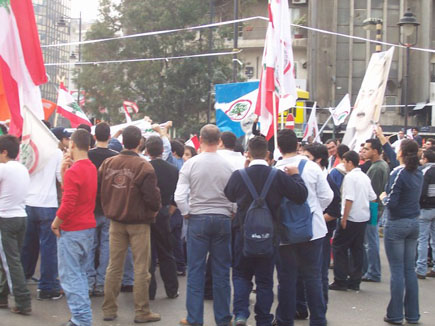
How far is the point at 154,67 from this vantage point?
32.8m

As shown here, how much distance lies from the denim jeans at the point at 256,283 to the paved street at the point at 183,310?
0.75 m

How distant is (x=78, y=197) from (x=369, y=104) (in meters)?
5.88

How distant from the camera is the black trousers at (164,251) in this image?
27.2ft

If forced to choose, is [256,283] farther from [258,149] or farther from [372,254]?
[372,254]

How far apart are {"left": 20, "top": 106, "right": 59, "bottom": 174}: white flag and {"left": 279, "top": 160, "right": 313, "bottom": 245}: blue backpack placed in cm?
276

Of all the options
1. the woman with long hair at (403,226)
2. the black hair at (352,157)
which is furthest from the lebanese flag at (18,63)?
the black hair at (352,157)

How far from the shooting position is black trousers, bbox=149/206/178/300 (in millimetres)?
8297

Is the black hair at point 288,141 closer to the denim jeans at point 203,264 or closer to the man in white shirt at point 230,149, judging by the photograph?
the denim jeans at point 203,264

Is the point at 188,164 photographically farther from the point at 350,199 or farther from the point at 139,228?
the point at 350,199

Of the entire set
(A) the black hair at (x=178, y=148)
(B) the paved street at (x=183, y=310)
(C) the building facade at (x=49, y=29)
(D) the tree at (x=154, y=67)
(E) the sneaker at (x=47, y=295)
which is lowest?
(B) the paved street at (x=183, y=310)

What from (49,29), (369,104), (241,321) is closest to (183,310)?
(241,321)

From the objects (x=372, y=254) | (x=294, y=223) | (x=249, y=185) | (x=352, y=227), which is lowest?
(x=372, y=254)

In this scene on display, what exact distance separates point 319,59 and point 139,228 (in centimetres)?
3881

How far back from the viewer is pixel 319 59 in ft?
146
